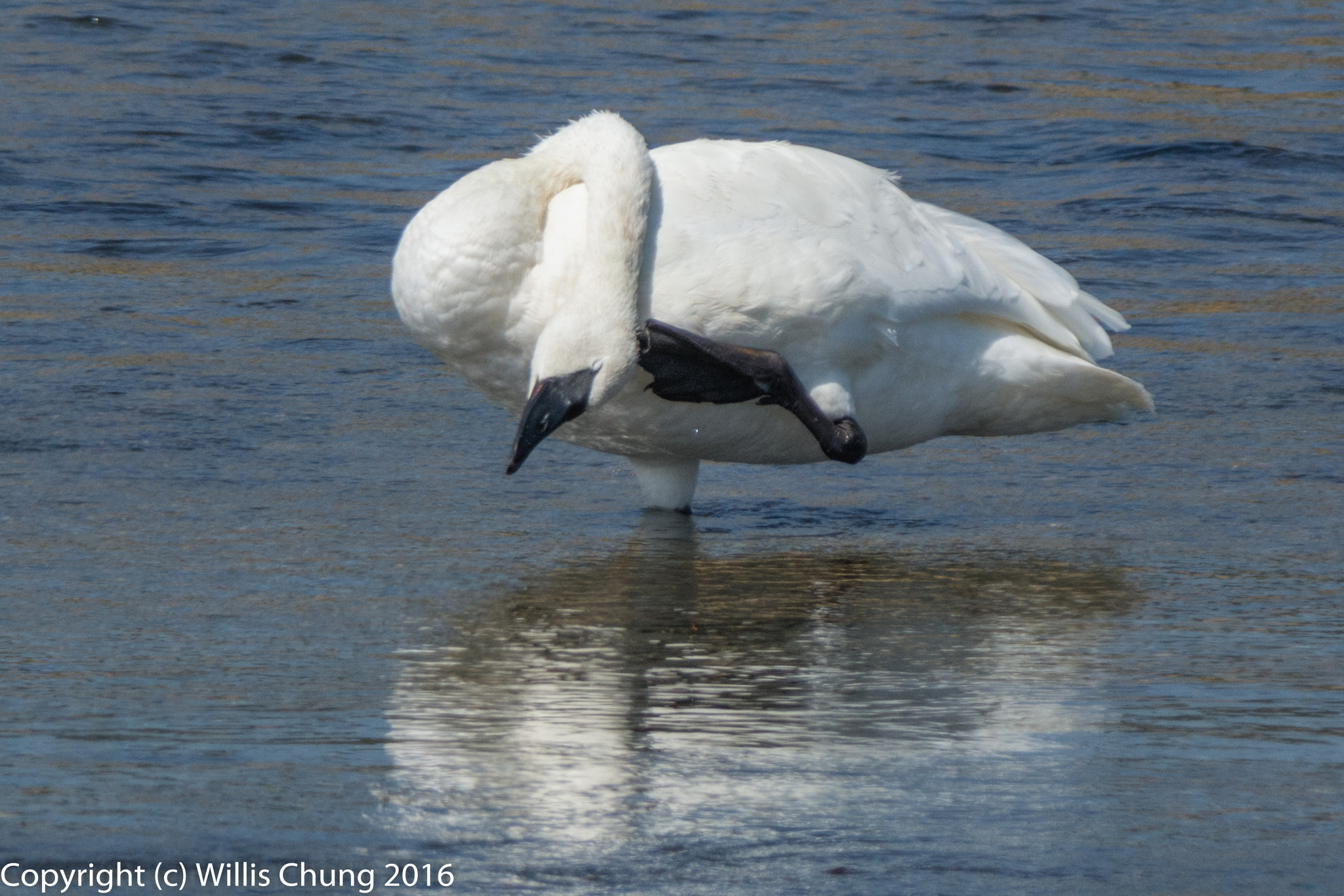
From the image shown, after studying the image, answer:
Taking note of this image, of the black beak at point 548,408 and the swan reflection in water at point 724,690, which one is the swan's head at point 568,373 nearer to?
the black beak at point 548,408

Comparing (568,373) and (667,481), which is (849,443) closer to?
(667,481)

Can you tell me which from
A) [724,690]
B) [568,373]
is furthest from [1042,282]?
[724,690]

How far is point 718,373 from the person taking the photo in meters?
4.85

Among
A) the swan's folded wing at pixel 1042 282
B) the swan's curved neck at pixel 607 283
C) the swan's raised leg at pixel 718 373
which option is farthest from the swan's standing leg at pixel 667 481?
the swan's folded wing at pixel 1042 282

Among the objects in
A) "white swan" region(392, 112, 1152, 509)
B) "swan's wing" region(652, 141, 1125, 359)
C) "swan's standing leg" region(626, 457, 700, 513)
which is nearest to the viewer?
"white swan" region(392, 112, 1152, 509)

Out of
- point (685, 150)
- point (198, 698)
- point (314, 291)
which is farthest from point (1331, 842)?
point (314, 291)

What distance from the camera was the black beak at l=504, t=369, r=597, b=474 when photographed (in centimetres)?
462

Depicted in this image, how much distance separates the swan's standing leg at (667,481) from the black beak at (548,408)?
2.45 ft

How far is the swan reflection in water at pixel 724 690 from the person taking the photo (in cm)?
291

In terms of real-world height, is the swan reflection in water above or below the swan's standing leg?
above

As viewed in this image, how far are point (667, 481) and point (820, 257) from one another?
0.80 m

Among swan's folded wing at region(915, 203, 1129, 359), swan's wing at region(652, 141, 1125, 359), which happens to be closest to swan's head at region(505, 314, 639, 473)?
swan's wing at region(652, 141, 1125, 359)

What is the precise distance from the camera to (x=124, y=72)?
12.7 metres

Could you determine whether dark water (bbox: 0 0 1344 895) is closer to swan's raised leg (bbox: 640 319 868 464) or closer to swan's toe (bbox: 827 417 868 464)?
swan's toe (bbox: 827 417 868 464)
